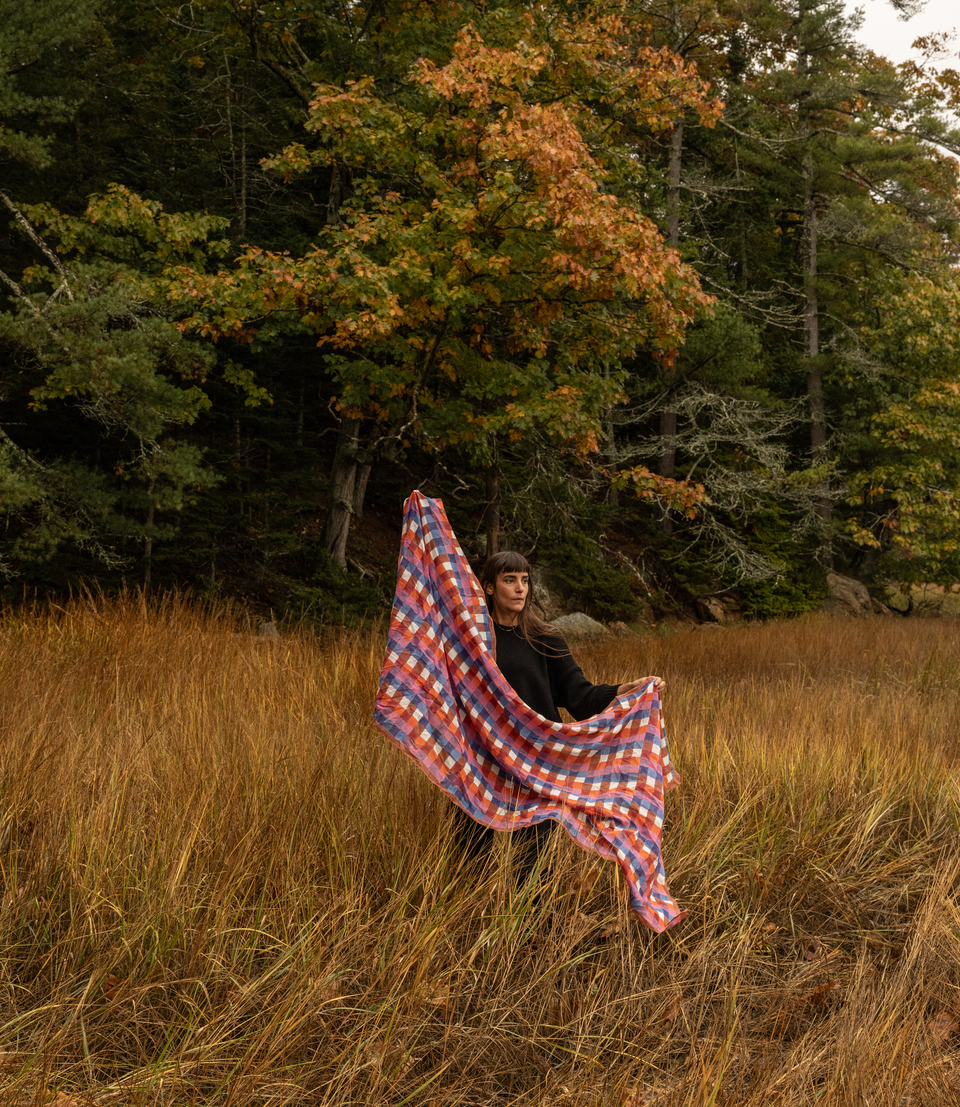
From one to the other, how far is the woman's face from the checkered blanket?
3.9 inches

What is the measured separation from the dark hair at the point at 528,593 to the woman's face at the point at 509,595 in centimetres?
2

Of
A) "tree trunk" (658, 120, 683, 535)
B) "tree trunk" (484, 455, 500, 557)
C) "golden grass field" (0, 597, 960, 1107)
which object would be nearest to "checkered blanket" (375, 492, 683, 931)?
"golden grass field" (0, 597, 960, 1107)

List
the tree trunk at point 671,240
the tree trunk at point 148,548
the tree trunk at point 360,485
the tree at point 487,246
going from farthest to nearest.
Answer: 1. the tree trunk at point 671,240
2. the tree trunk at point 360,485
3. the tree trunk at point 148,548
4. the tree at point 487,246

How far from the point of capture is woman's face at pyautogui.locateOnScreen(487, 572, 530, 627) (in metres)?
3.65

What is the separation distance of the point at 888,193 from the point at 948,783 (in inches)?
810

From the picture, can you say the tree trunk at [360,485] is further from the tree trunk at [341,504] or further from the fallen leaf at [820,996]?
the fallen leaf at [820,996]

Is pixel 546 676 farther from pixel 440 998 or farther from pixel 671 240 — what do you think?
pixel 671 240

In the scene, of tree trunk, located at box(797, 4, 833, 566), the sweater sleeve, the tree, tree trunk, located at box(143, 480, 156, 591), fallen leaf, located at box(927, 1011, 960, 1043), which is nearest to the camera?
fallen leaf, located at box(927, 1011, 960, 1043)

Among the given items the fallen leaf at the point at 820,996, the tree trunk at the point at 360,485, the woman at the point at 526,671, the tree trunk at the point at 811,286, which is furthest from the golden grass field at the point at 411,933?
the tree trunk at the point at 811,286

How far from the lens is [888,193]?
21781 millimetres

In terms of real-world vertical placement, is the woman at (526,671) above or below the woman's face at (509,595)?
below

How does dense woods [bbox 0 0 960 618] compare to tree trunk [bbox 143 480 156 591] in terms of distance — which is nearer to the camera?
dense woods [bbox 0 0 960 618]

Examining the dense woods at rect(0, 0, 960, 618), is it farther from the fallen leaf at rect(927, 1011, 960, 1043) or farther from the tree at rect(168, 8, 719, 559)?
the fallen leaf at rect(927, 1011, 960, 1043)

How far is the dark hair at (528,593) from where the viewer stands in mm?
3656
